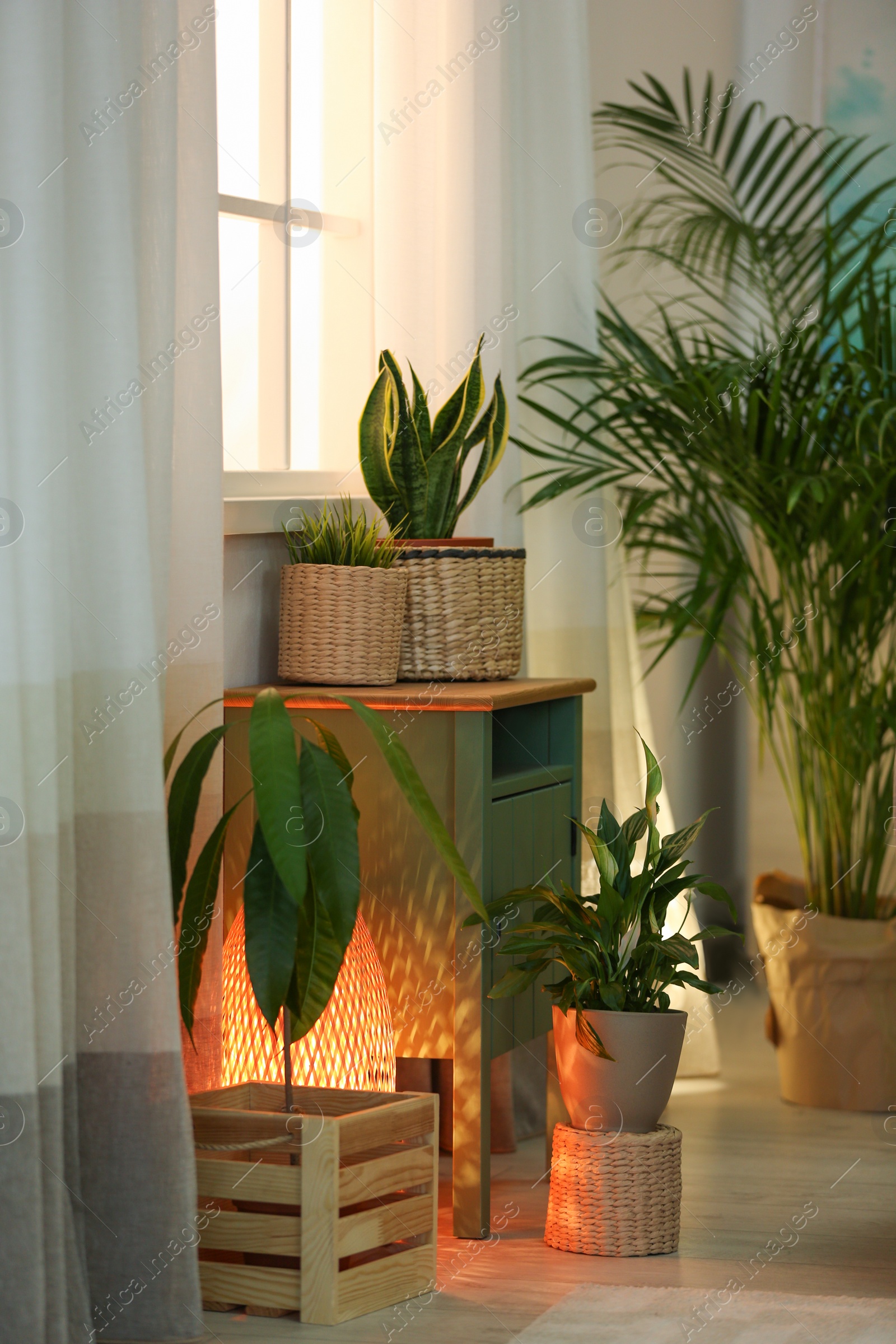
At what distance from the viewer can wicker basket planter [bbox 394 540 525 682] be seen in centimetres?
266

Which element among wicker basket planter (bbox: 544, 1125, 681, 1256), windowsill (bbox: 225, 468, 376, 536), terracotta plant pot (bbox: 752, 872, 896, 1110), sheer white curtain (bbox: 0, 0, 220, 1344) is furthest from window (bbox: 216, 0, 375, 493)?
terracotta plant pot (bbox: 752, 872, 896, 1110)

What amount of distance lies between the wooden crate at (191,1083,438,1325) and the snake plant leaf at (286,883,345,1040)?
13 centimetres

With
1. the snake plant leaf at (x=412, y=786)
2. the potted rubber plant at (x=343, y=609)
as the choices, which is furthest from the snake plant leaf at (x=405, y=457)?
the snake plant leaf at (x=412, y=786)

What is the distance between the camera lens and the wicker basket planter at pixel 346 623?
101 inches

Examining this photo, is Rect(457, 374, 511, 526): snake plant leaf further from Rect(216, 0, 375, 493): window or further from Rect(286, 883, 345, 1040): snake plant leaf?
Rect(286, 883, 345, 1040): snake plant leaf

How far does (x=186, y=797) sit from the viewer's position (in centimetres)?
218

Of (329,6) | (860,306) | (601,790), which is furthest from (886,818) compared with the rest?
(329,6)

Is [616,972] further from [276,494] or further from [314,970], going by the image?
[276,494]

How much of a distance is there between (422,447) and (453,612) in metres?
0.28

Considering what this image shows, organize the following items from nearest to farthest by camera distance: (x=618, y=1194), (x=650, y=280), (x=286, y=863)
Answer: (x=286, y=863)
(x=618, y=1194)
(x=650, y=280)

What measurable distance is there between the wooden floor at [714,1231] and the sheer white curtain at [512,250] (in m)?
0.43

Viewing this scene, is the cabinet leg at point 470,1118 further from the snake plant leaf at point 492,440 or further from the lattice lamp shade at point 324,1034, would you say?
the snake plant leaf at point 492,440

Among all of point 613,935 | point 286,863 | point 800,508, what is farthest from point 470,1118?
point 800,508

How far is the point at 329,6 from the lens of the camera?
316 centimetres
